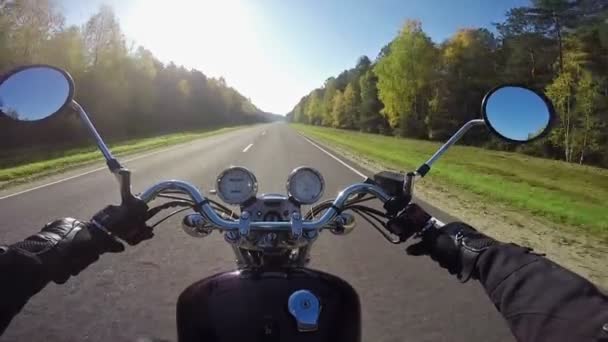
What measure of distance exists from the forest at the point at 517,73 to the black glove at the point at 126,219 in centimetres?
2380

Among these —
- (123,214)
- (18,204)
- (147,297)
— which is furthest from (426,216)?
(18,204)

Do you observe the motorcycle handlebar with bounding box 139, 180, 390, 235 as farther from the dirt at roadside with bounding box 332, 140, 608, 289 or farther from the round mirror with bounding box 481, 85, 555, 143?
the dirt at roadside with bounding box 332, 140, 608, 289

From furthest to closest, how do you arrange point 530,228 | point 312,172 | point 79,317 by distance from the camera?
1. point 530,228
2. point 79,317
3. point 312,172

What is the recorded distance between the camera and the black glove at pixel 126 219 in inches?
69.3

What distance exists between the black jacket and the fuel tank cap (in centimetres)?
56

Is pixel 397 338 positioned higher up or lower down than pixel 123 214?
lower down

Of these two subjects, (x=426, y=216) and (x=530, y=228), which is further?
(x=530, y=228)

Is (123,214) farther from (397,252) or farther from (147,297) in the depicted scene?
(397,252)

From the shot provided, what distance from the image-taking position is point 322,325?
58.1 inches

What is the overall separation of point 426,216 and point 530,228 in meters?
6.05

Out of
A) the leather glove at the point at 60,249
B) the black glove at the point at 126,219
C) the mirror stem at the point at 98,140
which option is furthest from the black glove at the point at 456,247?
the mirror stem at the point at 98,140

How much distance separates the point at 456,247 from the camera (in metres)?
1.65

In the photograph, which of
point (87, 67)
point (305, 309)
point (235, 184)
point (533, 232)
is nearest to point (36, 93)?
point (235, 184)

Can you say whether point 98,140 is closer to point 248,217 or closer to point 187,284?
point 248,217
